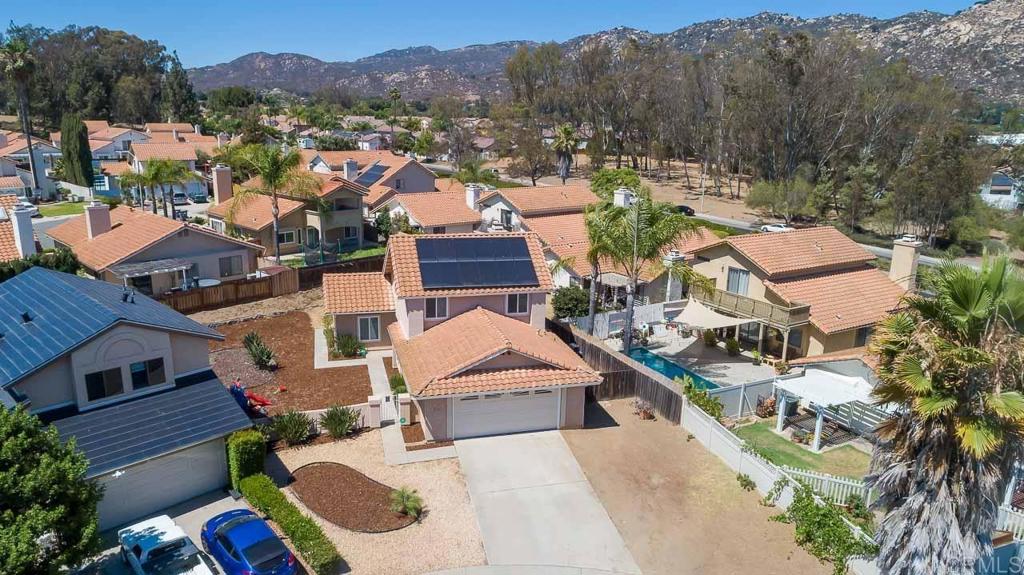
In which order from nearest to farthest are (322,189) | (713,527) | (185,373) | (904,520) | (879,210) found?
1. (904,520)
2. (713,527)
3. (185,373)
4. (322,189)
5. (879,210)

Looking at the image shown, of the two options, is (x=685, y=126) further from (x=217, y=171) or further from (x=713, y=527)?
(x=713, y=527)

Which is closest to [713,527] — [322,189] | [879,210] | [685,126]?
[322,189]

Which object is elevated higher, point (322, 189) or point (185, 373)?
point (322, 189)

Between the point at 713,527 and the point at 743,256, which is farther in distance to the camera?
the point at 743,256

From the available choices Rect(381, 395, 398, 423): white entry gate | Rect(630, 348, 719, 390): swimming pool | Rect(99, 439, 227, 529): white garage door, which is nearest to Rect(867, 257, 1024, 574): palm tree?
Rect(381, 395, 398, 423): white entry gate

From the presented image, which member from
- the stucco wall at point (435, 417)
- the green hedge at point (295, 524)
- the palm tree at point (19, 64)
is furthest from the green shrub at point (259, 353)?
the palm tree at point (19, 64)

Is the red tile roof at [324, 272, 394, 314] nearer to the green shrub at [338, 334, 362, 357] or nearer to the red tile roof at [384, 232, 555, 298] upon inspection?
the green shrub at [338, 334, 362, 357]

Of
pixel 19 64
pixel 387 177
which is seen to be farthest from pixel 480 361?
pixel 19 64
